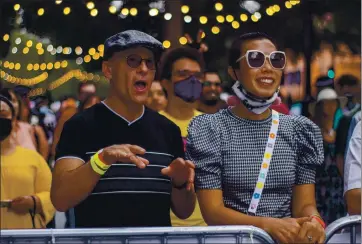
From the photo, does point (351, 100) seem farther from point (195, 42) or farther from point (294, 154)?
point (195, 42)

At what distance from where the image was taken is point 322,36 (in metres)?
4.31

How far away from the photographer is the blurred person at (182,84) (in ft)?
13.8

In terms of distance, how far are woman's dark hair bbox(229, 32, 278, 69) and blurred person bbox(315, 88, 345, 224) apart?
46 cm

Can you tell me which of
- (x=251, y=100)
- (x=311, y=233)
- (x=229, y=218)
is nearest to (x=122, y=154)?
(x=229, y=218)

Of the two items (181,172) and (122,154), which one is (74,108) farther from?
(181,172)

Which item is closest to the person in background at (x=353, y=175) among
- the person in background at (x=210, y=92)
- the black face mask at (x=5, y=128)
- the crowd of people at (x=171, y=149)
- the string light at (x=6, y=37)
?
the crowd of people at (x=171, y=149)

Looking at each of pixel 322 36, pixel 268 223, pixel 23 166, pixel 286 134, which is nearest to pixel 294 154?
pixel 286 134

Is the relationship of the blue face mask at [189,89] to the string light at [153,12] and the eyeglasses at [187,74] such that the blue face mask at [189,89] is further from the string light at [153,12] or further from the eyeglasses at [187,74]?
the string light at [153,12]

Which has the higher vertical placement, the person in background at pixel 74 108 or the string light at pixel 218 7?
the string light at pixel 218 7

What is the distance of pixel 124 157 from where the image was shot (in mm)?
3994

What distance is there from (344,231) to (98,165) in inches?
54.9

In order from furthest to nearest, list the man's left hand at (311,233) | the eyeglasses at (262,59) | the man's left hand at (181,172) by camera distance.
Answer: the eyeglasses at (262,59)
the man's left hand at (181,172)
the man's left hand at (311,233)

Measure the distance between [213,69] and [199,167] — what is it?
0.57 m

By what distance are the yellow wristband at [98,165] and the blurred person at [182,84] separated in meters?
0.47
